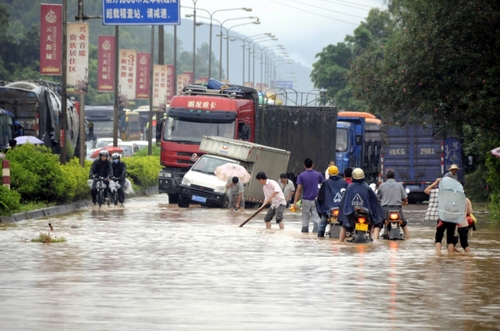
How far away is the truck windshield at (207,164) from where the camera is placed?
109ft

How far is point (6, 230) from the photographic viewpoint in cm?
2169

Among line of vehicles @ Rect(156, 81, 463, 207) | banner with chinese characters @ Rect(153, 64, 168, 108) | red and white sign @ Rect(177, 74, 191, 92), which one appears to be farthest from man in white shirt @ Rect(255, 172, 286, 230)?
red and white sign @ Rect(177, 74, 191, 92)

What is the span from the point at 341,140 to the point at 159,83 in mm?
10413

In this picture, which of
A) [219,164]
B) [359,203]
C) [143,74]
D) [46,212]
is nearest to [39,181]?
[46,212]

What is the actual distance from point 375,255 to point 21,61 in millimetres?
79879

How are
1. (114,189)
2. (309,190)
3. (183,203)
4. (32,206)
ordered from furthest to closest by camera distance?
(183,203) → (114,189) → (32,206) → (309,190)

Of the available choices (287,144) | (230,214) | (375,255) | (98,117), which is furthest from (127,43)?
(375,255)

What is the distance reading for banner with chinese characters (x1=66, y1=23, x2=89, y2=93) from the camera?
113 feet

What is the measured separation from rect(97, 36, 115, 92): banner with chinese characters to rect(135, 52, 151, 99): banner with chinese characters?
1.69 m

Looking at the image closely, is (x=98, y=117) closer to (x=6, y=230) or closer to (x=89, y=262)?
(x=6, y=230)

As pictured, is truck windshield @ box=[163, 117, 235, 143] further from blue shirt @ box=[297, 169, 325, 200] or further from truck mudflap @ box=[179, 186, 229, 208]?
blue shirt @ box=[297, 169, 325, 200]

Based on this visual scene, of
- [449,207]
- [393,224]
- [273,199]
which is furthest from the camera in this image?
[273,199]

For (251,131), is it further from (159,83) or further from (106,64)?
(106,64)

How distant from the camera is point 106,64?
50531 mm
